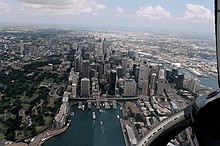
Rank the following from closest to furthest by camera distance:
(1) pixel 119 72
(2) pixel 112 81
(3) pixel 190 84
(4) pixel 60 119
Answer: (4) pixel 60 119
(3) pixel 190 84
(2) pixel 112 81
(1) pixel 119 72

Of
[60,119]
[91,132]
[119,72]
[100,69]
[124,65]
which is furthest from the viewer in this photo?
[124,65]

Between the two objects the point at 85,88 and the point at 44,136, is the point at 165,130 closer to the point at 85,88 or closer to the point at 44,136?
the point at 44,136

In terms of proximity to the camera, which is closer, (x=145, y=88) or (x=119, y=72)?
(x=145, y=88)

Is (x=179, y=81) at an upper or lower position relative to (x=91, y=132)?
upper

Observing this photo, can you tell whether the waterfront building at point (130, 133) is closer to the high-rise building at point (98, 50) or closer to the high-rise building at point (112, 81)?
the high-rise building at point (112, 81)

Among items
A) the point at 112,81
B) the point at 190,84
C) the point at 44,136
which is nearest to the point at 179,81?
the point at 190,84

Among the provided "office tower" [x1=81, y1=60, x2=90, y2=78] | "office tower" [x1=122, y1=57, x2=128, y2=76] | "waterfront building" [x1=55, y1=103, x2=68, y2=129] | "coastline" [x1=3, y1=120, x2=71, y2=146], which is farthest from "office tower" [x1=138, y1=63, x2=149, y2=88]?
A: "coastline" [x1=3, y1=120, x2=71, y2=146]

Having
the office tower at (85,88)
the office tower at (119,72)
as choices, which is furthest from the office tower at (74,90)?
the office tower at (119,72)

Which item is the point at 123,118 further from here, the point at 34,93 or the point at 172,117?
the point at 172,117
